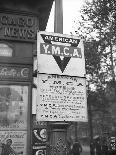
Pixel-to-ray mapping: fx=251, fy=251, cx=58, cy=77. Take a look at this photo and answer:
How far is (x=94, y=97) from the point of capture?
1001 inches

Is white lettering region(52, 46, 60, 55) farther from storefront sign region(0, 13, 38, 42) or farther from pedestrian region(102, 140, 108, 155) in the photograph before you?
pedestrian region(102, 140, 108, 155)

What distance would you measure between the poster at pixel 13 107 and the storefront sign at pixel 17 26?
143 cm

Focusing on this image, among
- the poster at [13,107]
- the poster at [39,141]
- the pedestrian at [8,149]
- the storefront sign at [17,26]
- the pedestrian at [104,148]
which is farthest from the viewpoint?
the pedestrian at [104,148]

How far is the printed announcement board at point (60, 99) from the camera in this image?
2686 millimetres

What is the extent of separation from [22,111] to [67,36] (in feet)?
13.3

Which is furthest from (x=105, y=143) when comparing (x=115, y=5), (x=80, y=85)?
(x=80, y=85)

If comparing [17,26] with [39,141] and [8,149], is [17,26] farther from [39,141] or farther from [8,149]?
[8,149]

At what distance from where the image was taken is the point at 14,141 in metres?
6.44

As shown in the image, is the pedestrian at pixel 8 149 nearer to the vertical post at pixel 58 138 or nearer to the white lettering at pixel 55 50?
the vertical post at pixel 58 138

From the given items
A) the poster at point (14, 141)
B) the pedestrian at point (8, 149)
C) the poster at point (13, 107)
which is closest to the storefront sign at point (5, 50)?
the poster at point (13, 107)

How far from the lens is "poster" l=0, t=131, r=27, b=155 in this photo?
20.8 feet

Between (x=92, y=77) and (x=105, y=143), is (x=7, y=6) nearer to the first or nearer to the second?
(x=105, y=143)

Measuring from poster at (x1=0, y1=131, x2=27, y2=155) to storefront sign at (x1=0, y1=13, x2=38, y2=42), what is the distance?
2.58 m

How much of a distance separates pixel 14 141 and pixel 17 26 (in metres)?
3.17
